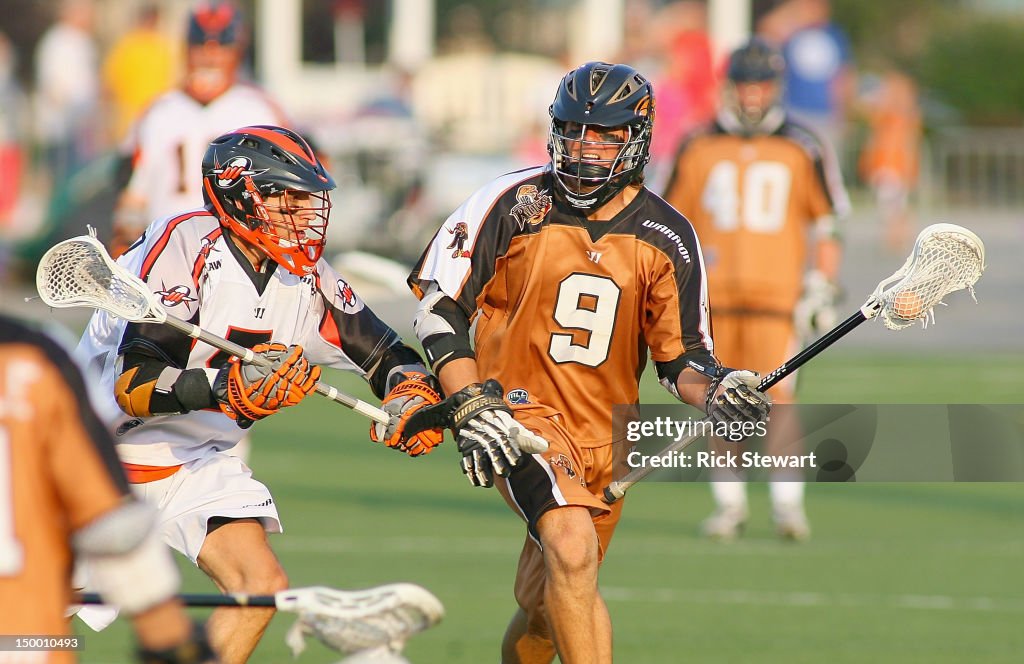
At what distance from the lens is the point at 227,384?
217 inches

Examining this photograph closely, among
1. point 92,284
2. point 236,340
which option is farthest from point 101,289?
point 236,340

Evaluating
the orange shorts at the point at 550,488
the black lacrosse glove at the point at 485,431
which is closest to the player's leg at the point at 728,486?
the orange shorts at the point at 550,488

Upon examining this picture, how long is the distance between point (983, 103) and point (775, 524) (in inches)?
869

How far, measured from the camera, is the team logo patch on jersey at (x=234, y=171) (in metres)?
5.91

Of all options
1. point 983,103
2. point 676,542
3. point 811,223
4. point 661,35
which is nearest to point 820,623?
A: point 676,542

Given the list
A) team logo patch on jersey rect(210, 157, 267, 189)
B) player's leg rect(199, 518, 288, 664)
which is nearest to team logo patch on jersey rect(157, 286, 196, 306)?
team logo patch on jersey rect(210, 157, 267, 189)

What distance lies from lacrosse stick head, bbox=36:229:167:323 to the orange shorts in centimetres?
124

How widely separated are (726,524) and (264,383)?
4.71m

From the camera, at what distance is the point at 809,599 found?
8258mm

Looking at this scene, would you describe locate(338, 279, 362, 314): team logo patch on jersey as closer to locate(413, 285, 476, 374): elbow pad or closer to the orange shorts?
locate(413, 285, 476, 374): elbow pad

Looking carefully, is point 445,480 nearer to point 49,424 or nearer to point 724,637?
point 724,637

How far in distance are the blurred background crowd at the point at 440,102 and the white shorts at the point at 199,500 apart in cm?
969

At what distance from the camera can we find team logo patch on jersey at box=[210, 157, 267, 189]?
19.4 feet

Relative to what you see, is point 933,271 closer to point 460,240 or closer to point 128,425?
point 460,240
